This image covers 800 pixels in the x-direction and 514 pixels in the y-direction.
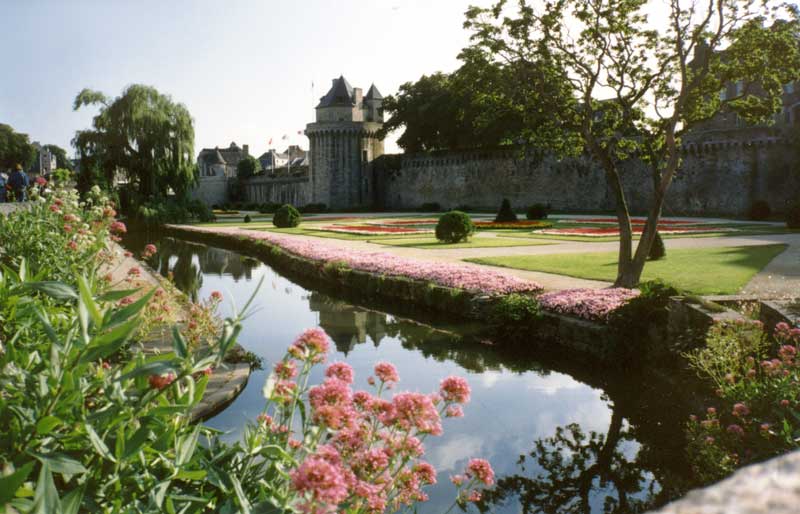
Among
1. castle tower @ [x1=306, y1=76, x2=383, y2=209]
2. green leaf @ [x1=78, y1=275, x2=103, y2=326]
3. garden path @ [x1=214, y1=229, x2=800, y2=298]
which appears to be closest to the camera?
green leaf @ [x1=78, y1=275, x2=103, y2=326]

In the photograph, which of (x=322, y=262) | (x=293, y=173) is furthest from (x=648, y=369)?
(x=293, y=173)

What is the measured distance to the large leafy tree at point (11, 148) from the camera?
6066 centimetres

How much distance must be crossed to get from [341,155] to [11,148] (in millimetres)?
31261

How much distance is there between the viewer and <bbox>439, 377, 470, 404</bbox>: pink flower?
2383 mm

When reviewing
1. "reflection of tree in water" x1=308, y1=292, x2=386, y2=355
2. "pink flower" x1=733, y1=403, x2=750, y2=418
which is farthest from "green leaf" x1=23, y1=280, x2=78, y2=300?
"reflection of tree in water" x1=308, y1=292, x2=386, y2=355

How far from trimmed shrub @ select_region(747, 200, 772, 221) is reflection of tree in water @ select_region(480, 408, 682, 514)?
1147 inches

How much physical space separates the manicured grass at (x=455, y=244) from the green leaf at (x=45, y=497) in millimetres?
16796

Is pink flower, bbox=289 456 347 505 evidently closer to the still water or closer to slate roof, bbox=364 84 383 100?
the still water

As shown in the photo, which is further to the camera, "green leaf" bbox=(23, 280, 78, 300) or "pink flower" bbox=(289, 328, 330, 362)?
"pink flower" bbox=(289, 328, 330, 362)

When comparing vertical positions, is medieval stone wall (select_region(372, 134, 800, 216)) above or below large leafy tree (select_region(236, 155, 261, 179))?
below

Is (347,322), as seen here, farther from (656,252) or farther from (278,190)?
(278,190)

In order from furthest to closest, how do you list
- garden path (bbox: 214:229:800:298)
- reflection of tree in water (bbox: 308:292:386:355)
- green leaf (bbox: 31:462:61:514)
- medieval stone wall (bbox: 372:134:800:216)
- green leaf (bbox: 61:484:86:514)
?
medieval stone wall (bbox: 372:134:800:216)
garden path (bbox: 214:229:800:298)
reflection of tree in water (bbox: 308:292:386:355)
green leaf (bbox: 61:484:86:514)
green leaf (bbox: 31:462:61:514)

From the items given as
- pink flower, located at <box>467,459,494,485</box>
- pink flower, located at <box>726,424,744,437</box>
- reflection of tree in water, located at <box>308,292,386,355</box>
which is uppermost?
pink flower, located at <box>467,459,494,485</box>

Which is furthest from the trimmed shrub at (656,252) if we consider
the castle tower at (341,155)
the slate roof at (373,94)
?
the slate roof at (373,94)
